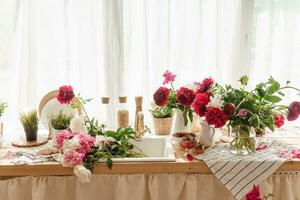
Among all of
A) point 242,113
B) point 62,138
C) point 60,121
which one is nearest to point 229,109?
point 242,113

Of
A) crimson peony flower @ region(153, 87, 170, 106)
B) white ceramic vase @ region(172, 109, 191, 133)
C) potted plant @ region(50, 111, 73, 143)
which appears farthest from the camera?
white ceramic vase @ region(172, 109, 191, 133)

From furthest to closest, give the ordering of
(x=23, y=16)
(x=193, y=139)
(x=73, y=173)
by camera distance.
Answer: (x=23, y=16), (x=193, y=139), (x=73, y=173)

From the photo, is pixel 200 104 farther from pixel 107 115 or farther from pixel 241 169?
pixel 107 115

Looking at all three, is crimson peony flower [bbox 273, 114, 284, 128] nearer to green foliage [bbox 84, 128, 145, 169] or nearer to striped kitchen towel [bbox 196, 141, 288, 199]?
striped kitchen towel [bbox 196, 141, 288, 199]

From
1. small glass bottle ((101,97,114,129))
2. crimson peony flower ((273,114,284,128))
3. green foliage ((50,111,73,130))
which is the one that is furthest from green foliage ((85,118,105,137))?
crimson peony flower ((273,114,284,128))

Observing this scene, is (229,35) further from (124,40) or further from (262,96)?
(262,96)

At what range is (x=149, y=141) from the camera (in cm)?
171

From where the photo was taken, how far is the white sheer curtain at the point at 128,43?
2.03 metres

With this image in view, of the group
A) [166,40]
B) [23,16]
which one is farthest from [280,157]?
[23,16]

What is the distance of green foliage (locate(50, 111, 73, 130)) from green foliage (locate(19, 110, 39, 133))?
4.2 inches

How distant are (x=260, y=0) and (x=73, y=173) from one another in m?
1.60

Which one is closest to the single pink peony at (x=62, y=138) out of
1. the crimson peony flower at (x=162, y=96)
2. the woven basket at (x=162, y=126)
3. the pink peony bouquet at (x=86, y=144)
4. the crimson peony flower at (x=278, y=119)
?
the pink peony bouquet at (x=86, y=144)

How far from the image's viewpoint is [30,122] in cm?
168

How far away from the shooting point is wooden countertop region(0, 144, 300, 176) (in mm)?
1377
